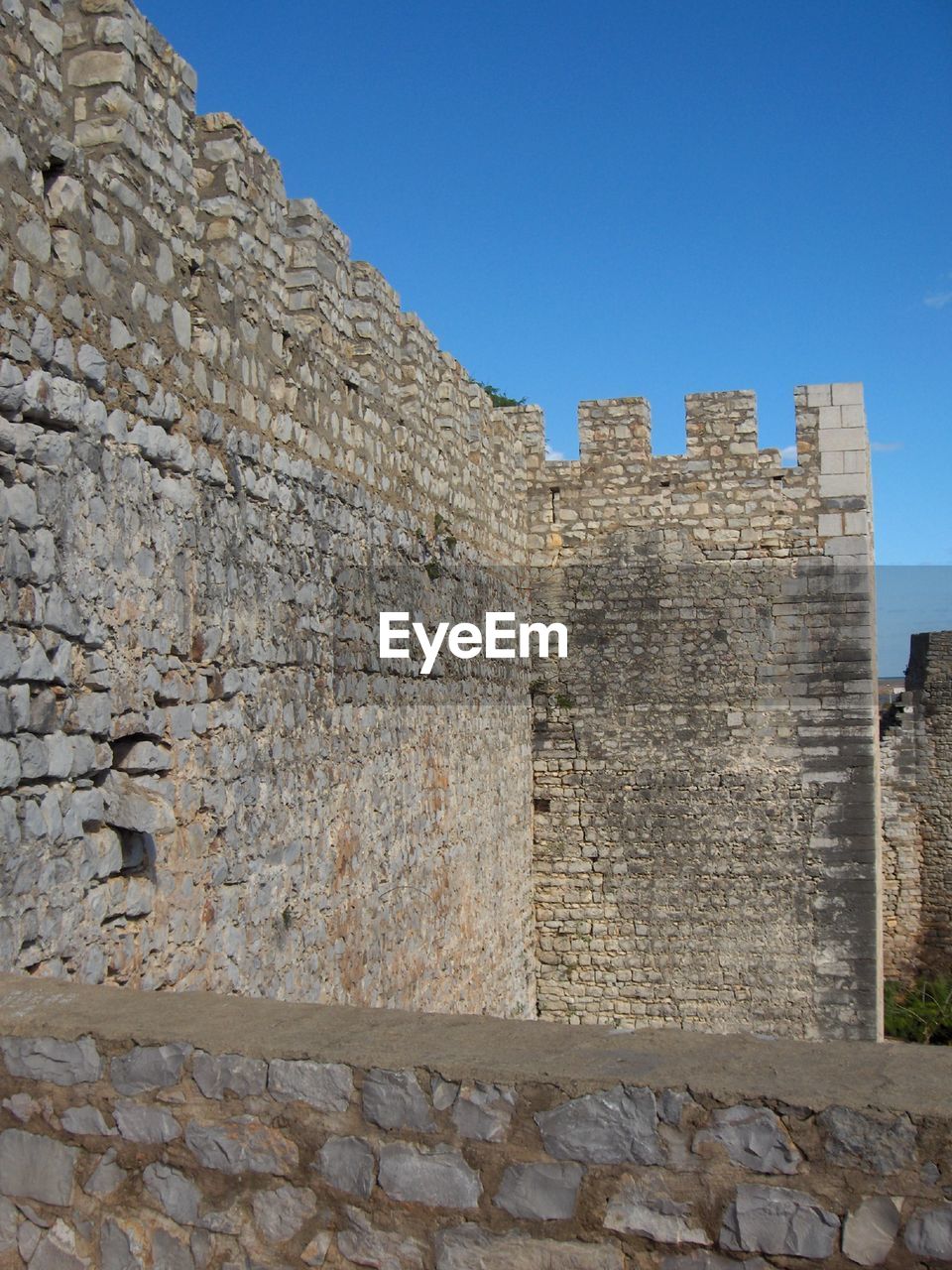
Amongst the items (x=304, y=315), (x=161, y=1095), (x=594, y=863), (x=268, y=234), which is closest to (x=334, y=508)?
(x=304, y=315)

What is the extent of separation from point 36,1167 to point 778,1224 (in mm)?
1455

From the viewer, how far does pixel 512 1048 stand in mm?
2314

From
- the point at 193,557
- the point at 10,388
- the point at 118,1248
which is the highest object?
the point at 10,388

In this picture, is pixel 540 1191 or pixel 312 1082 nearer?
pixel 540 1191

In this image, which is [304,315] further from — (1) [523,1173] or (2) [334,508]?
(1) [523,1173]

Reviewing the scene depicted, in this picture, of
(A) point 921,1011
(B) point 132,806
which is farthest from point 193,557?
(A) point 921,1011

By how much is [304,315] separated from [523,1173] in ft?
14.6

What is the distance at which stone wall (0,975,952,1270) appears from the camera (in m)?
2.01

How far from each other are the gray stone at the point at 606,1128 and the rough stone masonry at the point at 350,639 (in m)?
1.74

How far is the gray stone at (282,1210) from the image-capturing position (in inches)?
90.2

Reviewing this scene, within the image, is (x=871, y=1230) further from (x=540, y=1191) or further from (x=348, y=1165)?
(x=348, y=1165)

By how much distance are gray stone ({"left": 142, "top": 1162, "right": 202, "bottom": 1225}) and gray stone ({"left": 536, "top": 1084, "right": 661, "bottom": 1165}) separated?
728mm

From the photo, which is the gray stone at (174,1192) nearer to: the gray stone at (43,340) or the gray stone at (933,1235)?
the gray stone at (933,1235)

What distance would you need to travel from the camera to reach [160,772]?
4.09m
